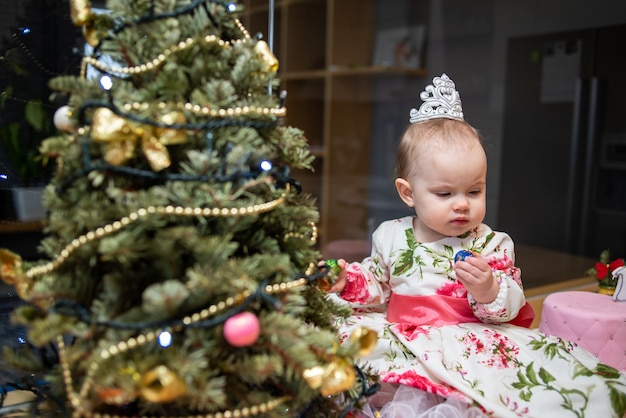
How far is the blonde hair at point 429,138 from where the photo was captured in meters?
1.17

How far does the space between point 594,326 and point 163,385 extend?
102cm

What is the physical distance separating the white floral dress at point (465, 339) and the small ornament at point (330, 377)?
296 millimetres

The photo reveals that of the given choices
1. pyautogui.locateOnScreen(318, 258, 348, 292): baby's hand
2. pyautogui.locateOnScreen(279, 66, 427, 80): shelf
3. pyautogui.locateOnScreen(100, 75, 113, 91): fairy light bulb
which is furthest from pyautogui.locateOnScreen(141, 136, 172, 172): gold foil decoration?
pyautogui.locateOnScreen(279, 66, 427, 80): shelf

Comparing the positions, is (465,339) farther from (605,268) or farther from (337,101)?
(337,101)

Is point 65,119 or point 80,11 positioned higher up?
point 80,11

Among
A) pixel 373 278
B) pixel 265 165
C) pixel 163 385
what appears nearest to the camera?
pixel 163 385

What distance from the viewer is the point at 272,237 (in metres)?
0.89

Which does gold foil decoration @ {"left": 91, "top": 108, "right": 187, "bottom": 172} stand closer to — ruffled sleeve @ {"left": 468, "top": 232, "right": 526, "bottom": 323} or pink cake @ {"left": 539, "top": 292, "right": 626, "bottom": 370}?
ruffled sleeve @ {"left": 468, "top": 232, "right": 526, "bottom": 323}

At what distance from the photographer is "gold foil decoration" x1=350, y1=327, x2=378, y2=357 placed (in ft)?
2.68

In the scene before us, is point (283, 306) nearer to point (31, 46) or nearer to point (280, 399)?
point (280, 399)

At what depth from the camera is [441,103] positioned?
1231mm

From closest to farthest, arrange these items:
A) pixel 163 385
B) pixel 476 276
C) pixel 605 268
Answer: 1. pixel 163 385
2. pixel 476 276
3. pixel 605 268

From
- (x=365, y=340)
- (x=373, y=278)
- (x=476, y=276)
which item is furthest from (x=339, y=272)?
(x=365, y=340)

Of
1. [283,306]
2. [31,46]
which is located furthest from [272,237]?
[31,46]
